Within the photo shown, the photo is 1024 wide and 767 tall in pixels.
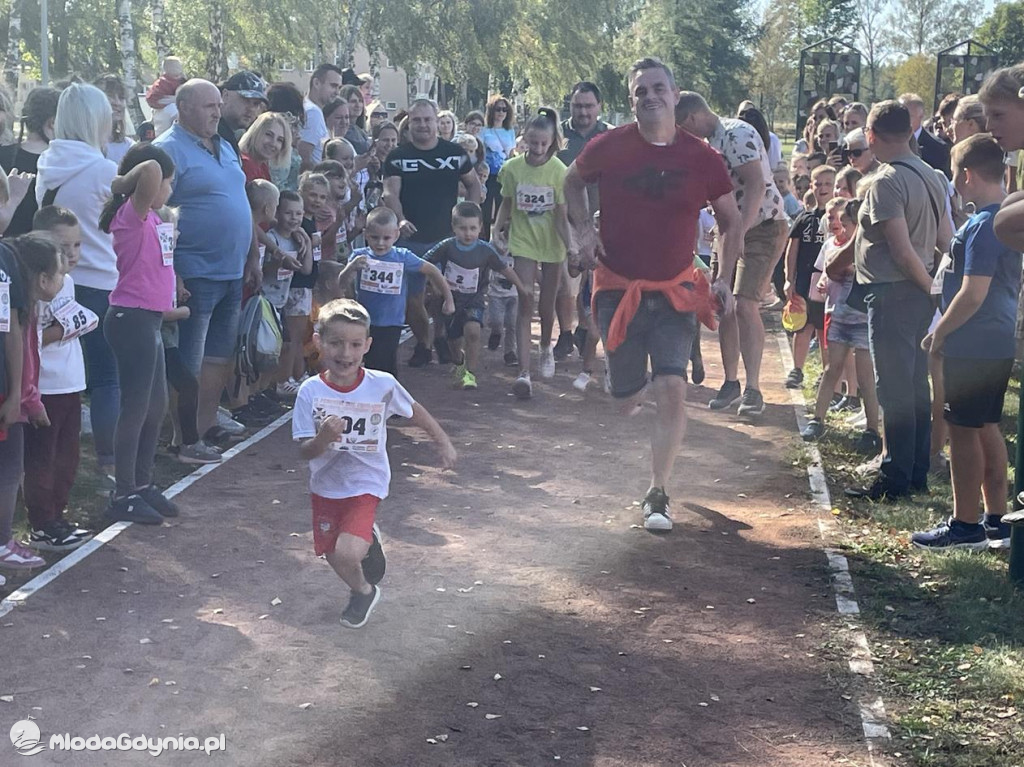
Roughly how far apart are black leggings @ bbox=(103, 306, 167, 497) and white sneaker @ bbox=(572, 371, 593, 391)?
454 centimetres

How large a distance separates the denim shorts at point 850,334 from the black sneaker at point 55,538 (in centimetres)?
520

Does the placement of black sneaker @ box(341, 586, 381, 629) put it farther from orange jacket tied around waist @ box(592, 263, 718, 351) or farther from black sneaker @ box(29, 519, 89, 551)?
orange jacket tied around waist @ box(592, 263, 718, 351)

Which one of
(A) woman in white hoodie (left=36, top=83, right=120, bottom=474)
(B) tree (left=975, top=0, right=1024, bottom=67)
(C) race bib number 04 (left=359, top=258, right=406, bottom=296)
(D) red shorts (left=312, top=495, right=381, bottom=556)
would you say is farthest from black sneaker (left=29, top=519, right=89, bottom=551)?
(B) tree (left=975, top=0, right=1024, bottom=67)

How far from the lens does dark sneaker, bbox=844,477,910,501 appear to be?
27.1 ft

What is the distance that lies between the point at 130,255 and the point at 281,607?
2395mm

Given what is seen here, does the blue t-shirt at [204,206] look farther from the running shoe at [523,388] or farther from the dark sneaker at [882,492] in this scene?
the dark sneaker at [882,492]

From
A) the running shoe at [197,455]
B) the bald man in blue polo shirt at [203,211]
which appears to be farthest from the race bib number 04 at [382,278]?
the running shoe at [197,455]

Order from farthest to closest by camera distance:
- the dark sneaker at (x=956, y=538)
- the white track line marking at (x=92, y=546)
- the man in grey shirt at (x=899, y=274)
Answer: the man in grey shirt at (x=899, y=274)
the dark sneaker at (x=956, y=538)
the white track line marking at (x=92, y=546)

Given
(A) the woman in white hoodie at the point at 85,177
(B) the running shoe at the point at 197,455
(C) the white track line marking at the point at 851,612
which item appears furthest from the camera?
(B) the running shoe at the point at 197,455

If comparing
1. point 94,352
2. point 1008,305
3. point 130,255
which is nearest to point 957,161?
point 1008,305

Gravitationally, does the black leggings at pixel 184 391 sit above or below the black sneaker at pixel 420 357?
above

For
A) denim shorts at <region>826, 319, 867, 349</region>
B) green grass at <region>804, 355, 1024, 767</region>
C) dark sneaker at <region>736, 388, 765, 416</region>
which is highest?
denim shorts at <region>826, 319, 867, 349</region>

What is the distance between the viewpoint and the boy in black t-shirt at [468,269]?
37.6 feet

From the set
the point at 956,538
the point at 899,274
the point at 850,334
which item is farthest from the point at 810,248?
the point at 956,538
